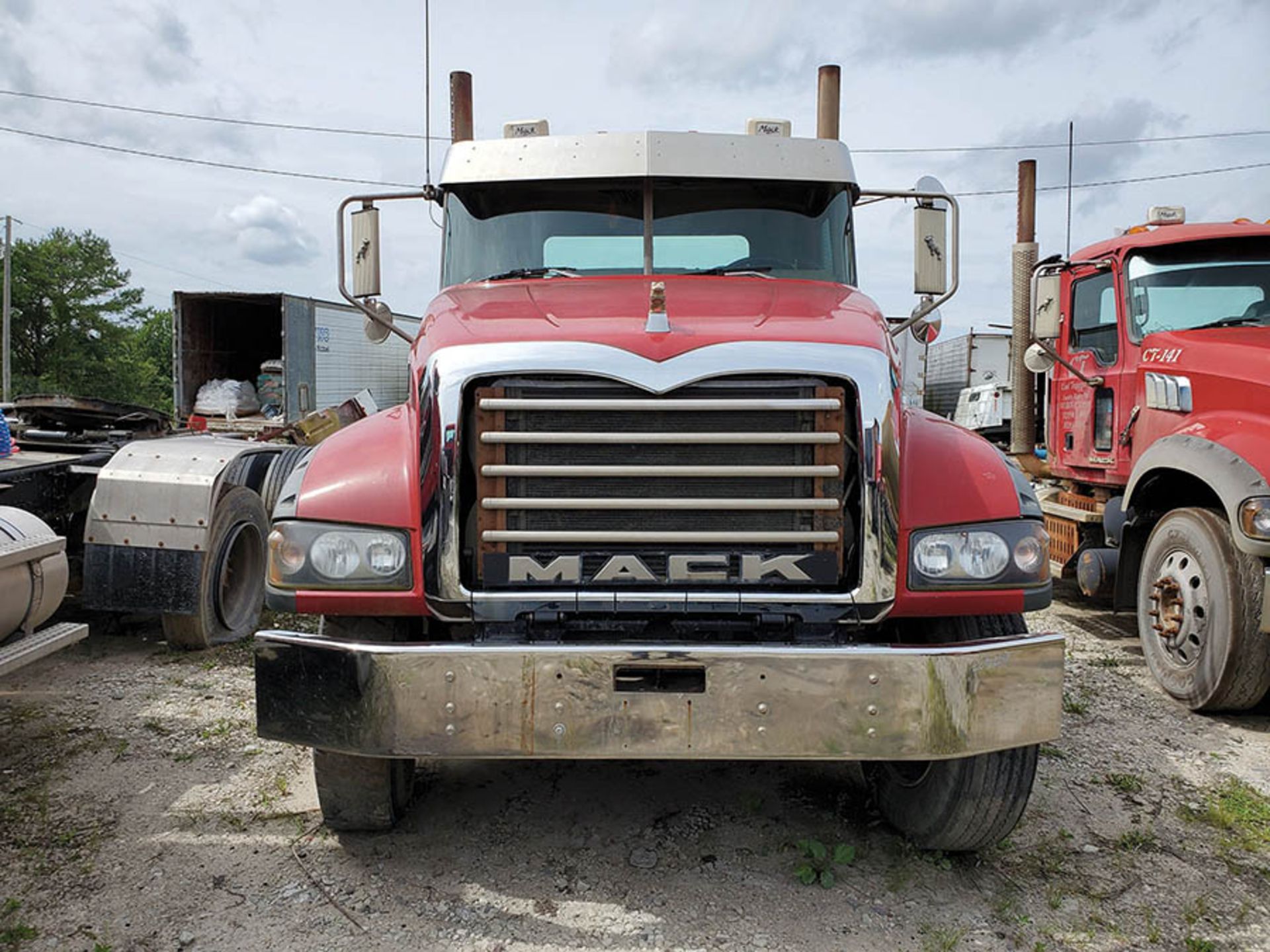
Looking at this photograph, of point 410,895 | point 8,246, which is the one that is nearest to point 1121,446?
point 410,895

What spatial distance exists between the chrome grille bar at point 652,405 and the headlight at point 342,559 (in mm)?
503

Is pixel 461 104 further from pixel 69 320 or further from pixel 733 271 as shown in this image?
pixel 69 320

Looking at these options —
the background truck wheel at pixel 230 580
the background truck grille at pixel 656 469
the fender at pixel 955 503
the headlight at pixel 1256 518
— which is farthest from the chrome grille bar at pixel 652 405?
the background truck wheel at pixel 230 580

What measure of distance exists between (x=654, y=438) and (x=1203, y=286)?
15.9ft

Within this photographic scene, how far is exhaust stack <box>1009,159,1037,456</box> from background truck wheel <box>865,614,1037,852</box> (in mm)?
6032

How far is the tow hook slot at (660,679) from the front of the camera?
2633 millimetres

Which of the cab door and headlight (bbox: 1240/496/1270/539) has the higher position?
the cab door

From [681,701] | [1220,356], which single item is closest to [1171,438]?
[1220,356]

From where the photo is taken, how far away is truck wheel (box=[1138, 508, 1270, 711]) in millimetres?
4668

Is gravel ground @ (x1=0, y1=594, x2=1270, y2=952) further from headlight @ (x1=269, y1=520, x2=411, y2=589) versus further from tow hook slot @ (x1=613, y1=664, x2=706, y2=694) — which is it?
headlight @ (x1=269, y1=520, x2=411, y2=589)

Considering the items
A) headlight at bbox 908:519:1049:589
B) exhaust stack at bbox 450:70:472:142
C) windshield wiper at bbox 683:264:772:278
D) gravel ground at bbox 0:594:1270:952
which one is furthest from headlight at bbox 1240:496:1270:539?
exhaust stack at bbox 450:70:472:142

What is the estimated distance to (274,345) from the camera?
1496 centimetres

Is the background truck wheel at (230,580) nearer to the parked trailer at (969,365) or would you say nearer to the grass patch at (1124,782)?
the grass patch at (1124,782)

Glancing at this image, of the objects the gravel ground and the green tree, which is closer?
the gravel ground
